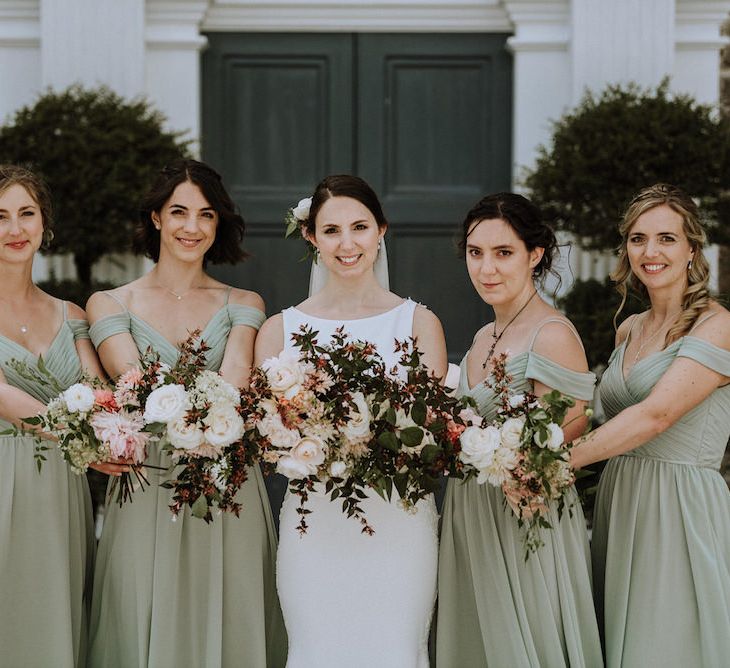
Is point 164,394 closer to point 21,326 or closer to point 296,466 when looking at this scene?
point 296,466

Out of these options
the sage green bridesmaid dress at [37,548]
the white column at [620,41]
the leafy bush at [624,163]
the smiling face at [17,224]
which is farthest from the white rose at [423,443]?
the white column at [620,41]

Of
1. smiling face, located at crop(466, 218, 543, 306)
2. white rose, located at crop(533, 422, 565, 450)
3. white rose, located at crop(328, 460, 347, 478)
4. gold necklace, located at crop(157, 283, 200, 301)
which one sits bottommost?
white rose, located at crop(328, 460, 347, 478)

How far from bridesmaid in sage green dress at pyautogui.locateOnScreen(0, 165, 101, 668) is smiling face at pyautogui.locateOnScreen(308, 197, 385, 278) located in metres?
1.02

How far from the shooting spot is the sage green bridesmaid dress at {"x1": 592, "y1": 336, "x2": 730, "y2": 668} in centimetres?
398

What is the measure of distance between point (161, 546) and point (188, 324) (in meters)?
0.84

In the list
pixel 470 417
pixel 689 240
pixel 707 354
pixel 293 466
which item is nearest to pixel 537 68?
pixel 689 240

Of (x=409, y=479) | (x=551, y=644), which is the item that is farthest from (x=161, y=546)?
(x=551, y=644)

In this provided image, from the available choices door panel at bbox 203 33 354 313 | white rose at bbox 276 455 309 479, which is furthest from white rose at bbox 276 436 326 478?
door panel at bbox 203 33 354 313

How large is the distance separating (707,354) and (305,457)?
1.47 m

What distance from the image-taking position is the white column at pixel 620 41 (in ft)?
22.4

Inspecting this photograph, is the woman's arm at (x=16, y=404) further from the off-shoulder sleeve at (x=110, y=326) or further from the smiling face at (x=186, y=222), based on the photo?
the smiling face at (x=186, y=222)

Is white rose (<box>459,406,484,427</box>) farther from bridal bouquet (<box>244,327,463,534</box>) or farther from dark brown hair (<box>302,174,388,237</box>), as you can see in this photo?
dark brown hair (<box>302,174,388,237</box>)

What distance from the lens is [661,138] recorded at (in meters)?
6.05

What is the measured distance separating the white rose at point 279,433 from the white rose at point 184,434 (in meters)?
0.21
